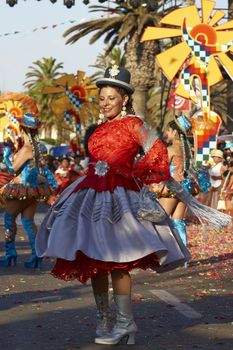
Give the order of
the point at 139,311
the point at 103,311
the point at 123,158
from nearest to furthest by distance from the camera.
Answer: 1. the point at 103,311
2. the point at 123,158
3. the point at 139,311

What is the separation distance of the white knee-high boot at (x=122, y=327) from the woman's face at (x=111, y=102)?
1336mm

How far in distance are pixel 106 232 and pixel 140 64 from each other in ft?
100

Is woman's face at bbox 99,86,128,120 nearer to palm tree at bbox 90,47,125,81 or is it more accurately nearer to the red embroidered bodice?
the red embroidered bodice

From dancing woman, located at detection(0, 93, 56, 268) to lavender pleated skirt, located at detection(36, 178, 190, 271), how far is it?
17.4 feet

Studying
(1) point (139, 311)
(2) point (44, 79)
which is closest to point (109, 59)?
(2) point (44, 79)

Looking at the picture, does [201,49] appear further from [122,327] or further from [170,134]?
[122,327]

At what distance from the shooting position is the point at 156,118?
6588 cm

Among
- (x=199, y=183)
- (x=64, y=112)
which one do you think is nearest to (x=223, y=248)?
(x=199, y=183)

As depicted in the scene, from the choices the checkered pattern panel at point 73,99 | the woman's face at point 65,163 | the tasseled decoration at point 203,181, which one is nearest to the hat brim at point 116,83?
the tasseled decoration at point 203,181

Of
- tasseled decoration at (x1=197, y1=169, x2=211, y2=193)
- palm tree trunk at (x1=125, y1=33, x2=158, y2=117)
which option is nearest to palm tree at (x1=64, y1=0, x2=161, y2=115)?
palm tree trunk at (x1=125, y1=33, x2=158, y2=117)

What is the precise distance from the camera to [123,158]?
744 cm

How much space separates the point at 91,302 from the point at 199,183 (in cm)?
380

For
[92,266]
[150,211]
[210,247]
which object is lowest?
[210,247]

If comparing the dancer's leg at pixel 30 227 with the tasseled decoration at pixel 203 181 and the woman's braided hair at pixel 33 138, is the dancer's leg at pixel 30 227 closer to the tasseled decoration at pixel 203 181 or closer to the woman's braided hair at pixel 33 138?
the woman's braided hair at pixel 33 138
